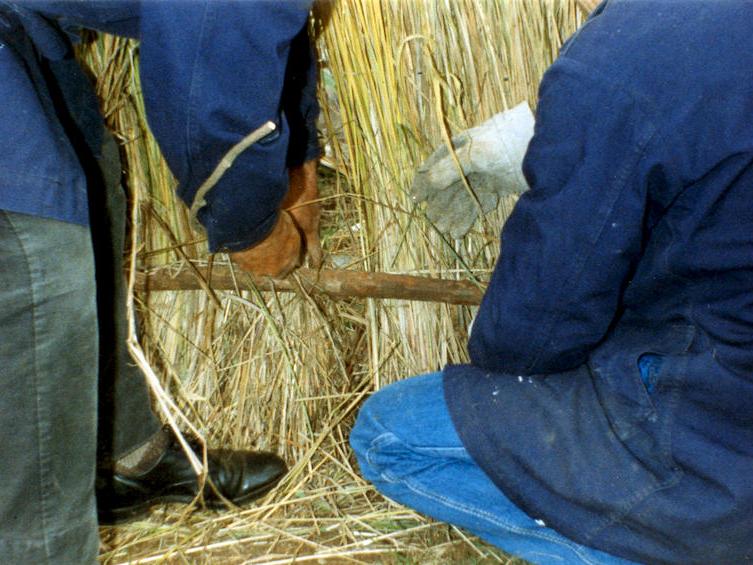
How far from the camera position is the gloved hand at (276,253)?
1.35 meters

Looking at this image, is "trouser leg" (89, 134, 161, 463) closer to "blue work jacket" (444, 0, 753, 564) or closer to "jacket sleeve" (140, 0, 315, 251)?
"jacket sleeve" (140, 0, 315, 251)

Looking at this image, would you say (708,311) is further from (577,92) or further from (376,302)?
(376,302)

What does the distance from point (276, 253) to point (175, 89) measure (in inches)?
18.7

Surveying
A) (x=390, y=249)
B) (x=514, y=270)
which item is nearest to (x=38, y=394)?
(x=514, y=270)

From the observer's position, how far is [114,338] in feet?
4.90

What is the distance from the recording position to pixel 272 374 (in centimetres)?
168

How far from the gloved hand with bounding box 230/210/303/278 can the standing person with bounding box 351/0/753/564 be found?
0.34m

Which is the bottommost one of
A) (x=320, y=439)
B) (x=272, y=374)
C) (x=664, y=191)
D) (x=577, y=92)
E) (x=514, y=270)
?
(x=320, y=439)

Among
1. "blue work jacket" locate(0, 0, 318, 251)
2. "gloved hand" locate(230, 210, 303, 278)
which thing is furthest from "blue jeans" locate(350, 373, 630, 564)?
"blue work jacket" locate(0, 0, 318, 251)

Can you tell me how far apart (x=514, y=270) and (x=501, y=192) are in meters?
0.45

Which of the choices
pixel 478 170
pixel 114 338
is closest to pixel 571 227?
pixel 478 170

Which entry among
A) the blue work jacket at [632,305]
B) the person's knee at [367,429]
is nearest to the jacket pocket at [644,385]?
the blue work jacket at [632,305]

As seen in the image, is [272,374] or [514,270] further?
[272,374]

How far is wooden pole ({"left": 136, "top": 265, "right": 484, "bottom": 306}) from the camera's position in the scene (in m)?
1.54
